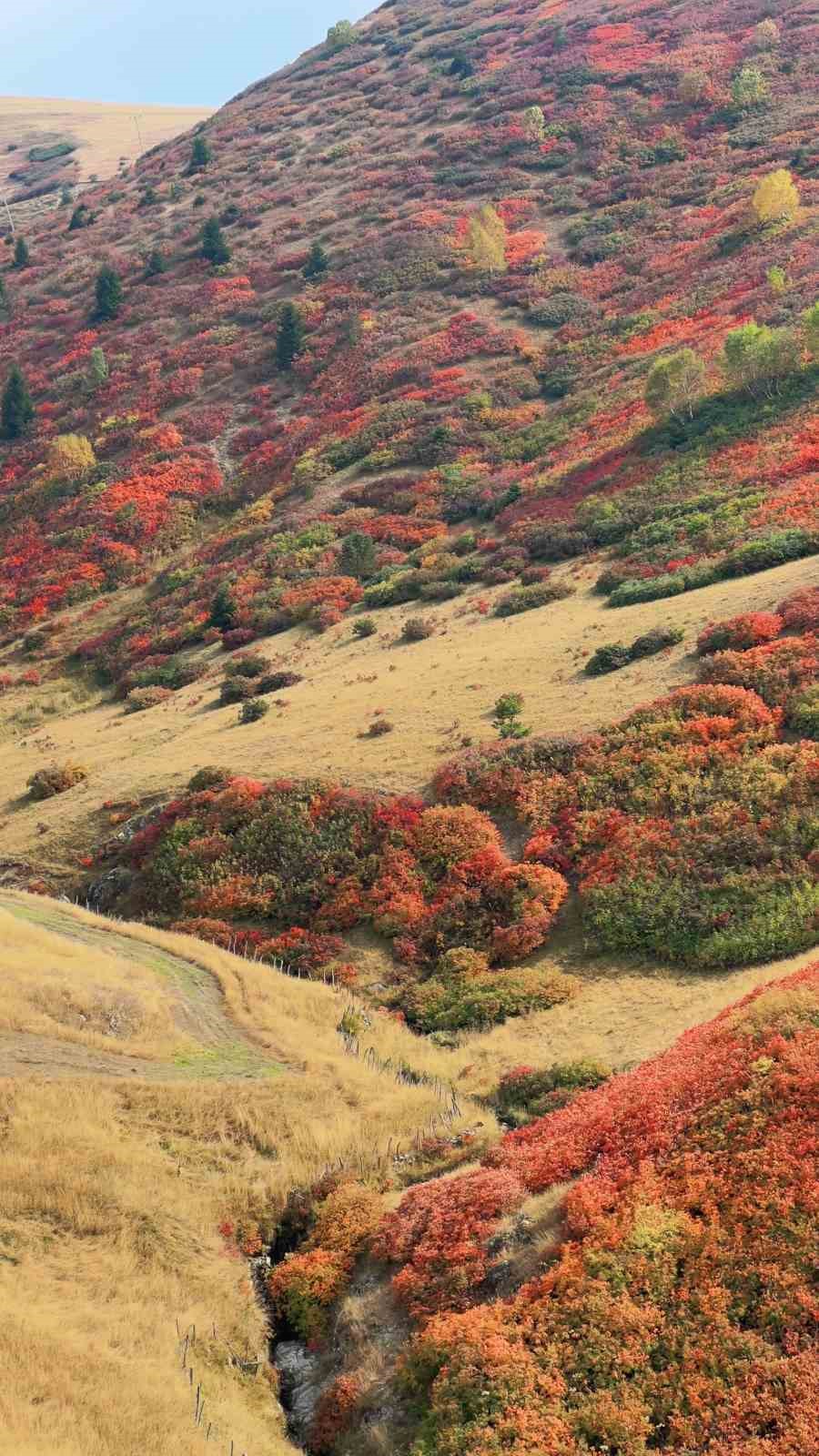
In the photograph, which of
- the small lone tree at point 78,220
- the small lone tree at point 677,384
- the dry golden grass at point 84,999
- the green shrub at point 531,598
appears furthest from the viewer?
the small lone tree at point 78,220

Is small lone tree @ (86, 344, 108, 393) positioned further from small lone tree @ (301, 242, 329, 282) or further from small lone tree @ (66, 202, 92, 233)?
small lone tree @ (66, 202, 92, 233)

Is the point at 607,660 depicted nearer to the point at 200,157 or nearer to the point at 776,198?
the point at 776,198

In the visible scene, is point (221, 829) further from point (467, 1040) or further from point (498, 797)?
point (467, 1040)

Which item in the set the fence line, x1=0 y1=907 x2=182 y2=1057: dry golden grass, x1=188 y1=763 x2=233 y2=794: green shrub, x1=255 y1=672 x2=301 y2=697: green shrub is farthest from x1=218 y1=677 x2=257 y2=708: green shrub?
the fence line

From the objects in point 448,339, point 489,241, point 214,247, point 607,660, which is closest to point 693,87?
point 489,241

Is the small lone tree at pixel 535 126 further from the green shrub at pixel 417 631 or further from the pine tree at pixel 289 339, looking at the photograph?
the green shrub at pixel 417 631

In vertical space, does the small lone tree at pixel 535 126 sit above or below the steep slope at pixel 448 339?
above

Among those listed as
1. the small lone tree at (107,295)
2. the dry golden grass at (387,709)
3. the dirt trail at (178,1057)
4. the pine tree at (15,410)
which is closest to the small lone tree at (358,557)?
the dry golden grass at (387,709)
